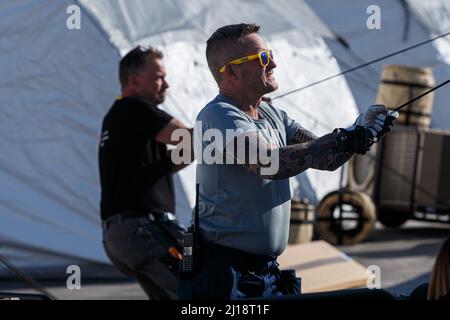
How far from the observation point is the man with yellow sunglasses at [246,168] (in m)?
3.29

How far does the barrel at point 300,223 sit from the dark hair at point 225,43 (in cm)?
587

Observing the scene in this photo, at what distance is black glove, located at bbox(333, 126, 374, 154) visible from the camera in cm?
328

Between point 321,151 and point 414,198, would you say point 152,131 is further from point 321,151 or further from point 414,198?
point 414,198

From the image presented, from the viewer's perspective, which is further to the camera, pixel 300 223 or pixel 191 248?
pixel 300 223

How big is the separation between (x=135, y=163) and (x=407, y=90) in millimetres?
6428

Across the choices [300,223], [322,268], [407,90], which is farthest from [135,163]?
[407,90]

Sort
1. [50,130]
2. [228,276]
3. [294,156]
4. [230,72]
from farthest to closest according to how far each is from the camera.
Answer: [50,130]
[230,72]
[228,276]
[294,156]

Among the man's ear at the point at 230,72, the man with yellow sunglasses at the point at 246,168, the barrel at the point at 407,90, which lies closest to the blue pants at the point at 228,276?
the man with yellow sunglasses at the point at 246,168

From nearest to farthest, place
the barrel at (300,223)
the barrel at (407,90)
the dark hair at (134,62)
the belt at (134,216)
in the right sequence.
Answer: the belt at (134,216), the dark hair at (134,62), the barrel at (300,223), the barrel at (407,90)

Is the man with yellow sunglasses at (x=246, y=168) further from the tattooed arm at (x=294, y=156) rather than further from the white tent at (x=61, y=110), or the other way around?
the white tent at (x=61, y=110)

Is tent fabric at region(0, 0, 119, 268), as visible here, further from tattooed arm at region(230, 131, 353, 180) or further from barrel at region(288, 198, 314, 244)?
tattooed arm at region(230, 131, 353, 180)

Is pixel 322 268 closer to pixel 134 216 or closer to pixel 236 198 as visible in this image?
pixel 134 216

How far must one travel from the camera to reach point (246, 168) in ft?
10.9
